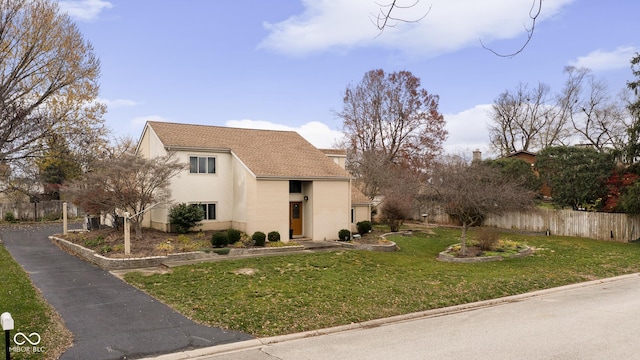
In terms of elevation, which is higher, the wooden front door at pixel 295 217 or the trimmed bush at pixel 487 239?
the wooden front door at pixel 295 217

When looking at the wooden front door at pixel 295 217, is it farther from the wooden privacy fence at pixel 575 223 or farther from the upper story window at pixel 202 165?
the wooden privacy fence at pixel 575 223

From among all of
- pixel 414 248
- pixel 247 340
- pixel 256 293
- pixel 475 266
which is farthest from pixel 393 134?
pixel 247 340

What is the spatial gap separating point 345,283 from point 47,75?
24108mm

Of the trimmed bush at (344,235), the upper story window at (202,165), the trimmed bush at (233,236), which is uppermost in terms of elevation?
the upper story window at (202,165)

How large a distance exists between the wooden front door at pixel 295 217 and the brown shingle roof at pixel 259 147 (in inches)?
77.5

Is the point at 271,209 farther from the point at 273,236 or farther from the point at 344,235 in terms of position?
the point at 344,235

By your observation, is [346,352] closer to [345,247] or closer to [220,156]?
[345,247]

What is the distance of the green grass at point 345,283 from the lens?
9998 millimetres

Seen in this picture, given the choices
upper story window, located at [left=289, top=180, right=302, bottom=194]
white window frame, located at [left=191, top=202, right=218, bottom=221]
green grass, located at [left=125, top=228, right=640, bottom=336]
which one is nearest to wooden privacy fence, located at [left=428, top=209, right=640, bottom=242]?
green grass, located at [left=125, top=228, right=640, bottom=336]

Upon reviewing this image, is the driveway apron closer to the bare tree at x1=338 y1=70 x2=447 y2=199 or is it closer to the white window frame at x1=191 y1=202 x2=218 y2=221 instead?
the white window frame at x1=191 y1=202 x2=218 y2=221

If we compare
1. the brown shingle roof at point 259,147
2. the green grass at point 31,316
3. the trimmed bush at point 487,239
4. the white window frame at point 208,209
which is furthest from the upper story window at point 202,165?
the trimmed bush at point 487,239

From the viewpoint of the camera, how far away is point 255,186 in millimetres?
21266

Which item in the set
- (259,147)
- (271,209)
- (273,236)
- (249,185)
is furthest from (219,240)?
(259,147)

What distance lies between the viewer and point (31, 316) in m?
9.05
